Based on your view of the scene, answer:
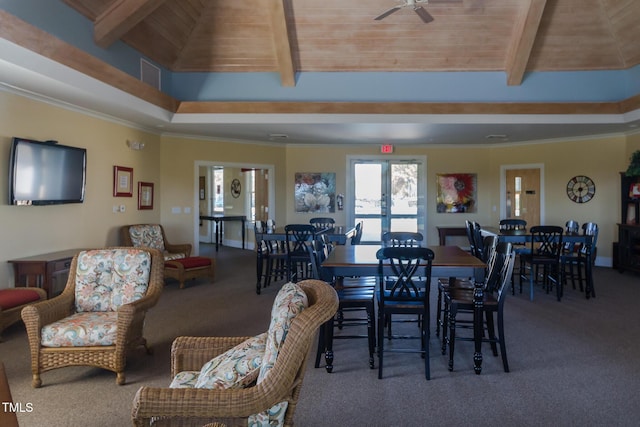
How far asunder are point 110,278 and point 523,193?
909cm

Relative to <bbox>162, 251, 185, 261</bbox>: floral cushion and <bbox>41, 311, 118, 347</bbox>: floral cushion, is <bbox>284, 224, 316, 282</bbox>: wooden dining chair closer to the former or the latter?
<bbox>162, 251, 185, 261</bbox>: floral cushion

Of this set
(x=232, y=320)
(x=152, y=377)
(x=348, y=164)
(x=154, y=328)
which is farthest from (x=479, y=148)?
(x=152, y=377)

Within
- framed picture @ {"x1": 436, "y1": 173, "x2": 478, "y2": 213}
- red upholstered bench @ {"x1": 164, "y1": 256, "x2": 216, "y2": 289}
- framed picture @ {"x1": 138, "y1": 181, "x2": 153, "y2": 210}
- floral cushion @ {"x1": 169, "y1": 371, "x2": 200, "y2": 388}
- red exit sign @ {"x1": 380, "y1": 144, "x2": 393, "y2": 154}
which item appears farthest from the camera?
framed picture @ {"x1": 436, "y1": 173, "x2": 478, "y2": 213}

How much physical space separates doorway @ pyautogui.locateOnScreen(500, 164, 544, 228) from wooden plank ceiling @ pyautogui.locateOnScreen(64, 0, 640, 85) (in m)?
3.14

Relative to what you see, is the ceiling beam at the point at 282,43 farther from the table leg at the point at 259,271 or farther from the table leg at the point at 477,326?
the table leg at the point at 477,326

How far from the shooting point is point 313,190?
33.4 feet

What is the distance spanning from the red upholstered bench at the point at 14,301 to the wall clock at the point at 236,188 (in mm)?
7577

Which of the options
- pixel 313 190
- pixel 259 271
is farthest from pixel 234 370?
pixel 313 190

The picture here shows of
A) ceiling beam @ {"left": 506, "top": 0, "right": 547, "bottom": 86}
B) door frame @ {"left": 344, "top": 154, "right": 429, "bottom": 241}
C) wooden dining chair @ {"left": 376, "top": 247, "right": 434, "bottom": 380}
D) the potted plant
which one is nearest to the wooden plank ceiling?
ceiling beam @ {"left": 506, "top": 0, "right": 547, "bottom": 86}

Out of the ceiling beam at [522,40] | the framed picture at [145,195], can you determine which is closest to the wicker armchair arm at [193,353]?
the framed picture at [145,195]

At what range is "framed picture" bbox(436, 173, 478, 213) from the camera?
10320 millimetres

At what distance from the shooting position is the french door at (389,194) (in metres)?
10.4

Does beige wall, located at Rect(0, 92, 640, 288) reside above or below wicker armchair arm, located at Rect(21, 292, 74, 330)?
above

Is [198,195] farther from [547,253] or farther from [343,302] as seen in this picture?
[547,253]
